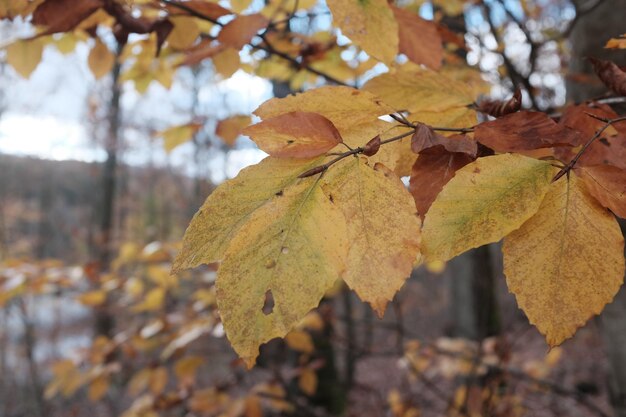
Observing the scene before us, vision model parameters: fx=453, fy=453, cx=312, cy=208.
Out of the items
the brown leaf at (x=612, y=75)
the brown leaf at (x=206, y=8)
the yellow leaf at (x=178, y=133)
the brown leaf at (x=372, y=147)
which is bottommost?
the yellow leaf at (x=178, y=133)

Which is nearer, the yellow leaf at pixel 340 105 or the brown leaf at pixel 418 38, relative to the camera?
the yellow leaf at pixel 340 105

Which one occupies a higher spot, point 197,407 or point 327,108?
point 327,108

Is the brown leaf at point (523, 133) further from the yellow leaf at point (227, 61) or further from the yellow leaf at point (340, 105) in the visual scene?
the yellow leaf at point (227, 61)

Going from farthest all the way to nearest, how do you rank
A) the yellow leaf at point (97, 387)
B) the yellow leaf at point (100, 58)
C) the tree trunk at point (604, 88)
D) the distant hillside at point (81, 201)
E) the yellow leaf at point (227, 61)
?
1. the distant hillside at point (81, 201)
2. the yellow leaf at point (97, 387)
3. the tree trunk at point (604, 88)
4. the yellow leaf at point (100, 58)
5. the yellow leaf at point (227, 61)

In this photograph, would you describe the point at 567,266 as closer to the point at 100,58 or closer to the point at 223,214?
the point at 223,214

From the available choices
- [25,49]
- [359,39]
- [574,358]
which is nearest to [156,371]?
[25,49]

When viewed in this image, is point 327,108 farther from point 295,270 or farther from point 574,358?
point 574,358

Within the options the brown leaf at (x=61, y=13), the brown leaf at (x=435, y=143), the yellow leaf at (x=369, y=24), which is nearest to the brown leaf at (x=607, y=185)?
the brown leaf at (x=435, y=143)
